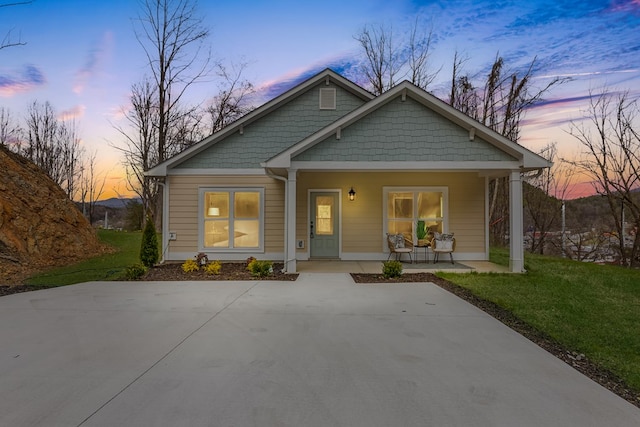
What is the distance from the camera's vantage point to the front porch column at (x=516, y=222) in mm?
8273

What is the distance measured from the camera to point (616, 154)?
42.0ft

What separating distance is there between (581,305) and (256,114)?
904cm

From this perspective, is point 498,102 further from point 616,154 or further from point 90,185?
point 90,185

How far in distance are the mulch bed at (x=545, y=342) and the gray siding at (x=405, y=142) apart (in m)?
3.00

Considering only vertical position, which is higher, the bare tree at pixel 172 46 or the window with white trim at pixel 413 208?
the bare tree at pixel 172 46

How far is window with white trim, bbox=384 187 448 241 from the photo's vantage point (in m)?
10.5

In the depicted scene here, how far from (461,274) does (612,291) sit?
9.17 ft

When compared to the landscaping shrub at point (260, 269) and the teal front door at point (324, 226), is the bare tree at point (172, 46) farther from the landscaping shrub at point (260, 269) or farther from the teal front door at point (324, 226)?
the landscaping shrub at point (260, 269)

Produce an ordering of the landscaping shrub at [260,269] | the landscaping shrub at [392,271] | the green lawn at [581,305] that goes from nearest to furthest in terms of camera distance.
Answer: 1. the green lawn at [581,305]
2. the landscaping shrub at [392,271]
3. the landscaping shrub at [260,269]

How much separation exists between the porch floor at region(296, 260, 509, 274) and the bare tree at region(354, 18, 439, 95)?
39.7ft

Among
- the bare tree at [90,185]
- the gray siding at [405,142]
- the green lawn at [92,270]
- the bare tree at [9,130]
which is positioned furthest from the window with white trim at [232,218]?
the bare tree at [9,130]

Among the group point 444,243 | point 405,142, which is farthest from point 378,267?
point 405,142

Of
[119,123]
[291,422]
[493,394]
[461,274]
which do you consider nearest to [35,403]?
[291,422]

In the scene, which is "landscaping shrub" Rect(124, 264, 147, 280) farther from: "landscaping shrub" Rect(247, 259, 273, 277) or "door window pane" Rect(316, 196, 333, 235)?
"door window pane" Rect(316, 196, 333, 235)
